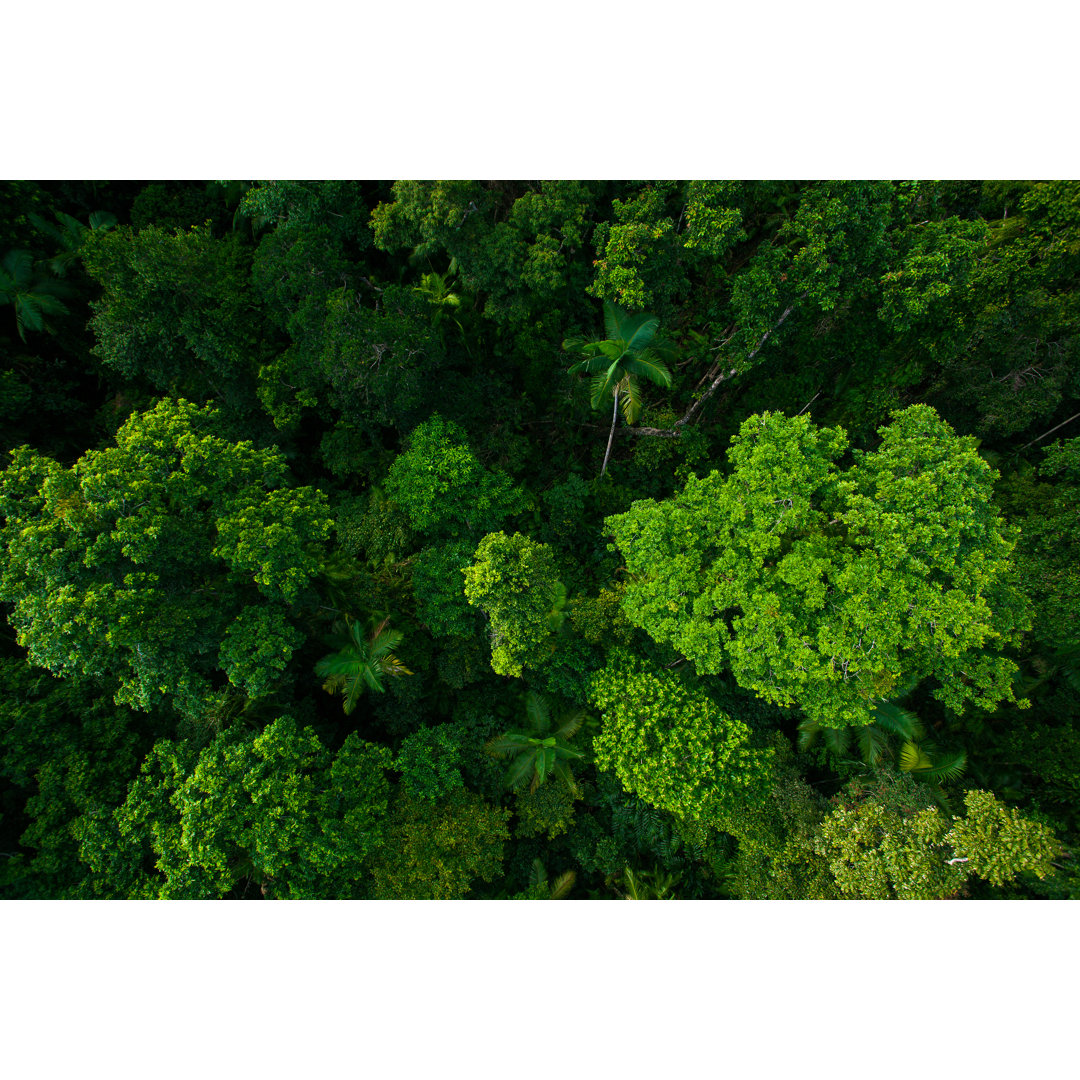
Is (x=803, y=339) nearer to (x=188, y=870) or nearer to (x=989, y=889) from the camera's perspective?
(x=989, y=889)

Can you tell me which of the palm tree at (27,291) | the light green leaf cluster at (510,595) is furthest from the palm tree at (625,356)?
the palm tree at (27,291)

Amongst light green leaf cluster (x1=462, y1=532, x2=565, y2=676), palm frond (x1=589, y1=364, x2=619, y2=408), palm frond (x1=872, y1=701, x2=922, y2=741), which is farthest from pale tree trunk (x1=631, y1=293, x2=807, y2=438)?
palm frond (x1=872, y1=701, x2=922, y2=741)

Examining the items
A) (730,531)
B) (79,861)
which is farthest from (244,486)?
(730,531)

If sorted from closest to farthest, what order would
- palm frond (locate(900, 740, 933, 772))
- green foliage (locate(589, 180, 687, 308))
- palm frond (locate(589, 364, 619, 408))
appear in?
green foliage (locate(589, 180, 687, 308)), palm frond (locate(900, 740, 933, 772)), palm frond (locate(589, 364, 619, 408))

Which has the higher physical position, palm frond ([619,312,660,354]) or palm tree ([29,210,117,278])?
palm tree ([29,210,117,278])

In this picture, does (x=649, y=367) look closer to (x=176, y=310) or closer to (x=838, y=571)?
(x=838, y=571)

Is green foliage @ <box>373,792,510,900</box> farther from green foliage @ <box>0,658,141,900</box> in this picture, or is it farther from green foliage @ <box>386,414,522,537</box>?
green foliage @ <box>386,414,522,537</box>

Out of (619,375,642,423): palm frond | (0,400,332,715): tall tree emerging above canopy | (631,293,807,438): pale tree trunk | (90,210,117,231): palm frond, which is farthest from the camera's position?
(90,210,117,231): palm frond
